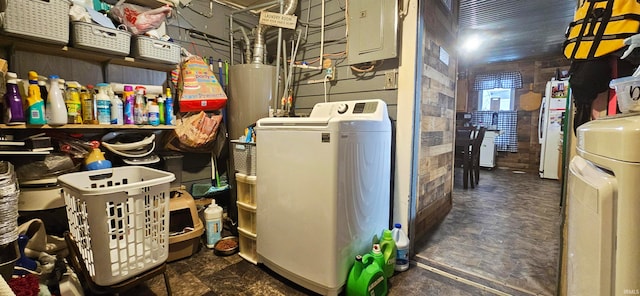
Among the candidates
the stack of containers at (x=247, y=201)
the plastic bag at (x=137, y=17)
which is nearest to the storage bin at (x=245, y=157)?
the stack of containers at (x=247, y=201)

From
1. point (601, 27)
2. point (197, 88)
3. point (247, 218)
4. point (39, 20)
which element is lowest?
point (247, 218)

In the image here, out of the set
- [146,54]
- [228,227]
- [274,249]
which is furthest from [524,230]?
[146,54]

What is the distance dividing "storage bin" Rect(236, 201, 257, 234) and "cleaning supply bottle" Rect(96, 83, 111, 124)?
1016 mm

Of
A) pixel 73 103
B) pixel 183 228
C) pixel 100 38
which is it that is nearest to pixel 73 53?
pixel 100 38

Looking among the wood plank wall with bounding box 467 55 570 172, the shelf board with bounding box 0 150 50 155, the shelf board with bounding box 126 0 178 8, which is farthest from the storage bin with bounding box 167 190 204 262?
the wood plank wall with bounding box 467 55 570 172

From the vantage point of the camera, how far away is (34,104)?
1.44 m

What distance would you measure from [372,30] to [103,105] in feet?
6.13

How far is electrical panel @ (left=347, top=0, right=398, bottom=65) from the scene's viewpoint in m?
1.86

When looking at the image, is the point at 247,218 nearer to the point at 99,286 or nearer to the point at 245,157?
the point at 245,157

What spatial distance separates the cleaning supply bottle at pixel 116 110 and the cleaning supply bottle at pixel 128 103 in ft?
0.11

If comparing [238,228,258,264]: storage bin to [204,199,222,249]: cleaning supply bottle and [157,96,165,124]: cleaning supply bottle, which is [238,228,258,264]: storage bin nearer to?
[204,199,222,249]: cleaning supply bottle

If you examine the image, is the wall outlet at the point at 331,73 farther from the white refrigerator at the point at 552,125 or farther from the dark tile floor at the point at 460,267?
the white refrigerator at the point at 552,125

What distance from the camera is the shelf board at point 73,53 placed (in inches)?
58.7

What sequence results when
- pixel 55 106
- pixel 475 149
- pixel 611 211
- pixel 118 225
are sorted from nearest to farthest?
pixel 611 211, pixel 118 225, pixel 55 106, pixel 475 149
